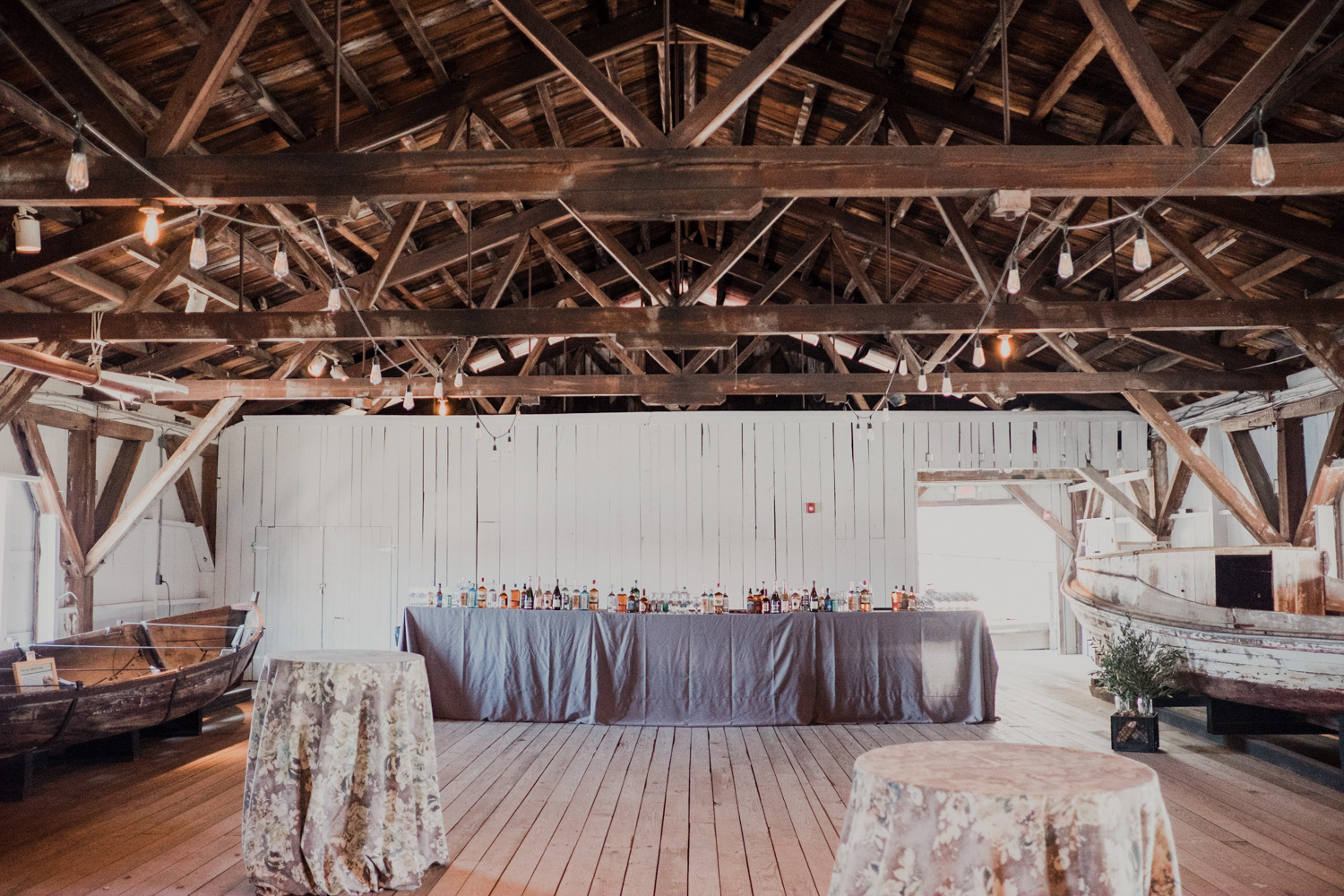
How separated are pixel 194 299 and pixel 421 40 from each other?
413cm

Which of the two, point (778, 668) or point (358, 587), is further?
point (358, 587)

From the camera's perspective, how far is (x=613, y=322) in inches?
295

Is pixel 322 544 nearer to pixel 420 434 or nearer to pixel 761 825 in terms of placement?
pixel 420 434

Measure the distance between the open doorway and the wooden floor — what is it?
10286 mm

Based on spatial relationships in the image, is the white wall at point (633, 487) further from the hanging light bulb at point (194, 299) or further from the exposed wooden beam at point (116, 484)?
the hanging light bulb at point (194, 299)

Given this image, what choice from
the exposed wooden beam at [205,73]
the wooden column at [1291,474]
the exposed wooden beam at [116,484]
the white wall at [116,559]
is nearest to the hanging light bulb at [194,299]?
the white wall at [116,559]

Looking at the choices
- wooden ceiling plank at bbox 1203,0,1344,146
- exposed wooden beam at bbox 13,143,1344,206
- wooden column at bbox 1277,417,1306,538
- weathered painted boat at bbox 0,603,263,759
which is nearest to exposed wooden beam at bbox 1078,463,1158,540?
wooden column at bbox 1277,417,1306,538

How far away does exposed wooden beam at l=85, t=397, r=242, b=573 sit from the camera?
382 inches

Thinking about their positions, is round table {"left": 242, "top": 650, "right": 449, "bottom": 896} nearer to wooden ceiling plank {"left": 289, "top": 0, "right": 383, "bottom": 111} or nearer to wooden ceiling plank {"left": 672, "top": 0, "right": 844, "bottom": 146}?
wooden ceiling plank {"left": 672, "top": 0, "right": 844, "bottom": 146}

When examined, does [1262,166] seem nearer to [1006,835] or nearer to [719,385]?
[1006,835]

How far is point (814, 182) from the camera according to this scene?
15.6 ft

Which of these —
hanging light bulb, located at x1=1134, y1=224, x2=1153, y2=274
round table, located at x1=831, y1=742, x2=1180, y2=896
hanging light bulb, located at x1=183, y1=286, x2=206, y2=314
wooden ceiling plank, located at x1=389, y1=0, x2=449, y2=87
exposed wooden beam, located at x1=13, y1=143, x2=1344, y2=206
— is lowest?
round table, located at x1=831, y1=742, x2=1180, y2=896

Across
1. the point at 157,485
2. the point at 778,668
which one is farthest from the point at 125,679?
the point at 778,668

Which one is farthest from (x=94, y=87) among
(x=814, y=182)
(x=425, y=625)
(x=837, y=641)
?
(x=837, y=641)
